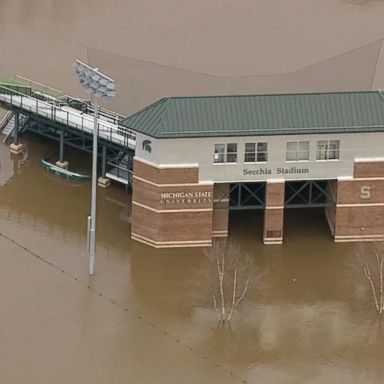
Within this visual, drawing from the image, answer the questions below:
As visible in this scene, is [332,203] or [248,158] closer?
[248,158]

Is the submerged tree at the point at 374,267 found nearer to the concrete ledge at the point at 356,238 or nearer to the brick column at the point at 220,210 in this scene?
the concrete ledge at the point at 356,238

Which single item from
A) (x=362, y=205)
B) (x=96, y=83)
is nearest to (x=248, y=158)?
(x=362, y=205)

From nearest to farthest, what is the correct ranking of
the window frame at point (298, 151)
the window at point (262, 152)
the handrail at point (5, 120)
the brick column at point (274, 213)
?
1. the window at point (262, 152)
2. the window frame at point (298, 151)
3. the brick column at point (274, 213)
4. the handrail at point (5, 120)

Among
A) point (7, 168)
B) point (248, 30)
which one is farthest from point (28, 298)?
point (248, 30)

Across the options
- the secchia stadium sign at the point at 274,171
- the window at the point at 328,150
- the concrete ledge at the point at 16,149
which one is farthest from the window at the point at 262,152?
the concrete ledge at the point at 16,149

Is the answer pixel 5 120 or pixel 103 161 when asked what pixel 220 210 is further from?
pixel 5 120
